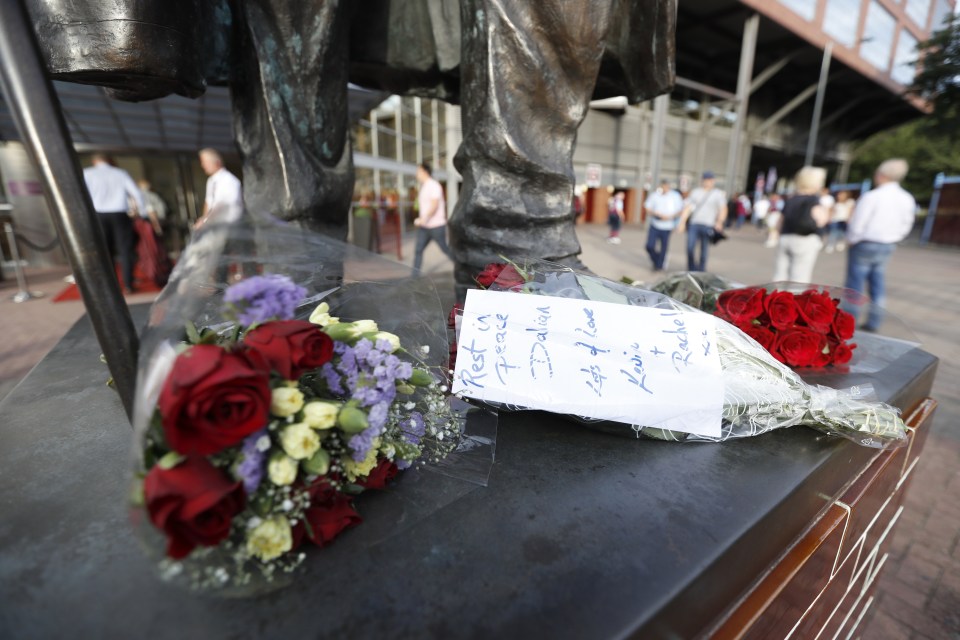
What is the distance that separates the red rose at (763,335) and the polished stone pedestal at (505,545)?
1.20 ft

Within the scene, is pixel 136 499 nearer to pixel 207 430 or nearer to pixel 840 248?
pixel 207 430

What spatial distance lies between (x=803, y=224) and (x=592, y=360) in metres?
4.74

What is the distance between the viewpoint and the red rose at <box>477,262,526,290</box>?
1275 millimetres

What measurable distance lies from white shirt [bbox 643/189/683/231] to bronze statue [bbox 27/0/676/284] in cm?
644

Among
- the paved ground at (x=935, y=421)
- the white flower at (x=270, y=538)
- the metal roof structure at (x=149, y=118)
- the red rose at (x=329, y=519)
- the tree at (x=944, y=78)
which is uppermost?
the tree at (x=944, y=78)

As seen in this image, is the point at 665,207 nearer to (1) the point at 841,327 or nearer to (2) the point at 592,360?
(1) the point at 841,327

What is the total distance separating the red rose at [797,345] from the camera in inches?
59.0

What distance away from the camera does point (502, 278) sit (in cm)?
130

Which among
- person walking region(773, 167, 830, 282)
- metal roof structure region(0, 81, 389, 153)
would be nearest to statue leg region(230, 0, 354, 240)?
person walking region(773, 167, 830, 282)

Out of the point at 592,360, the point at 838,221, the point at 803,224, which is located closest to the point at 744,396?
the point at 592,360

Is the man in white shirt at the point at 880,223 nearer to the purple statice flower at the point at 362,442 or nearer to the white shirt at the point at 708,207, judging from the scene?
the white shirt at the point at 708,207

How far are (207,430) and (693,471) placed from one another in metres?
0.88

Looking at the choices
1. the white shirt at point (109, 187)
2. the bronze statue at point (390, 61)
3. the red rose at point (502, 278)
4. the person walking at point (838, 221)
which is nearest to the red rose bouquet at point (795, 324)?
the bronze statue at point (390, 61)

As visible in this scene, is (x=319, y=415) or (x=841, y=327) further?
(x=841, y=327)
